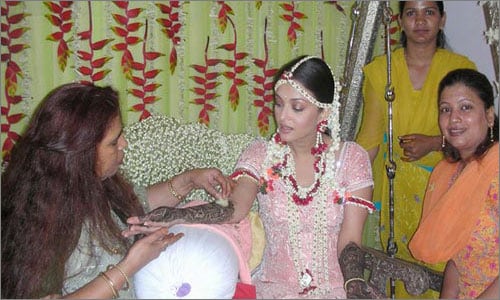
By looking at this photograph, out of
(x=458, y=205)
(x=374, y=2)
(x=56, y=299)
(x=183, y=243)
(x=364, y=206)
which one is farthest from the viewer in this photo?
(x=374, y=2)

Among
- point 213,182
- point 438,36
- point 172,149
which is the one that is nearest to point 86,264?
point 213,182

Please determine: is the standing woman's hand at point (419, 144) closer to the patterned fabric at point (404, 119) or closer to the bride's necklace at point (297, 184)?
the patterned fabric at point (404, 119)

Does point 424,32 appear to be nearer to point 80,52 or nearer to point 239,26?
point 239,26

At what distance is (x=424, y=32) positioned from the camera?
2367 millimetres

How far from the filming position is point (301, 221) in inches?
A: 77.1

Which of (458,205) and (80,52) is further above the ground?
(80,52)

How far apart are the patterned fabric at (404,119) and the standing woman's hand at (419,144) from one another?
0.25ft

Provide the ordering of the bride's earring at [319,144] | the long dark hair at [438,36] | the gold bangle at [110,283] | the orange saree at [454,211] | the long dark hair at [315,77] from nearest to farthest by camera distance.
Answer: the gold bangle at [110,283] → the orange saree at [454,211] → the long dark hair at [315,77] → the bride's earring at [319,144] → the long dark hair at [438,36]

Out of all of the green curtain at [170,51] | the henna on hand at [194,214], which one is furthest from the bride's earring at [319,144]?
the green curtain at [170,51]

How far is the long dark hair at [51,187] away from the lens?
1.53 m

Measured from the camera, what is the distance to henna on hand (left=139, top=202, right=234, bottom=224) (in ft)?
5.58

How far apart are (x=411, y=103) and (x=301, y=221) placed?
0.89m

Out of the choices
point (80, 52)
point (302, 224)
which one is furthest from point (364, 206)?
point (80, 52)

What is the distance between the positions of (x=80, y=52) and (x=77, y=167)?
86 cm
